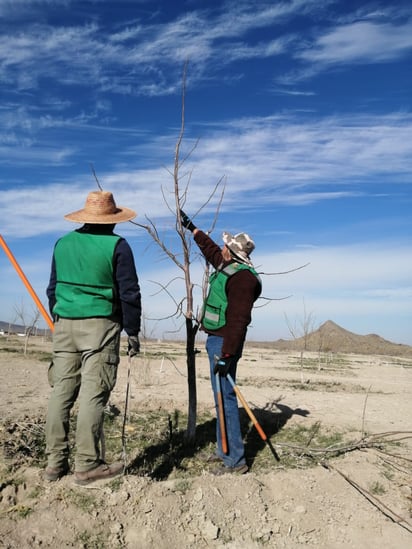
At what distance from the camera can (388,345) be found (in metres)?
59.5

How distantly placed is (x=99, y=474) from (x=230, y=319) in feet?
5.21

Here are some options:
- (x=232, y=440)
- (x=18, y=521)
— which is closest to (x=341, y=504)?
(x=232, y=440)

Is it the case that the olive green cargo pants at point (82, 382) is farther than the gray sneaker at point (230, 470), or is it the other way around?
the gray sneaker at point (230, 470)

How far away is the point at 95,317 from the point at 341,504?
8.08 feet

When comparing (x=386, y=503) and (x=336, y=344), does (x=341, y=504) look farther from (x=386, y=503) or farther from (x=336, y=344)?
(x=336, y=344)

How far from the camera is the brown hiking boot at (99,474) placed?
3.46 meters

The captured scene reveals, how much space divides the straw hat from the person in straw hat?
3.4 inches

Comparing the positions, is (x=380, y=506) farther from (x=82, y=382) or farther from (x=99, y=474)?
(x=82, y=382)

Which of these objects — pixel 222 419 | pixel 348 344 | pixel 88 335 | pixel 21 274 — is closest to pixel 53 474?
pixel 88 335

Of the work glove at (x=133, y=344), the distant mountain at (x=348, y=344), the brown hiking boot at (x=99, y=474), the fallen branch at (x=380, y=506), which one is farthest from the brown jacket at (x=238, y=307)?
the distant mountain at (x=348, y=344)

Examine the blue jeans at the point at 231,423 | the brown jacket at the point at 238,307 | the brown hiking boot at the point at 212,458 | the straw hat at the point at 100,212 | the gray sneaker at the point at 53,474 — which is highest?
the straw hat at the point at 100,212

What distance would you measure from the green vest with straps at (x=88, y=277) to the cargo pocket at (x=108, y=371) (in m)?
0.31

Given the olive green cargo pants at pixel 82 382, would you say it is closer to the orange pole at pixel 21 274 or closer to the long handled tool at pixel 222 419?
the orange pole at pixel 21 274

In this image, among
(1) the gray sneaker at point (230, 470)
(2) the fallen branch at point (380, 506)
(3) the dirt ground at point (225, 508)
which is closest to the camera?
(3) the dirt ground at point (225, 508)
